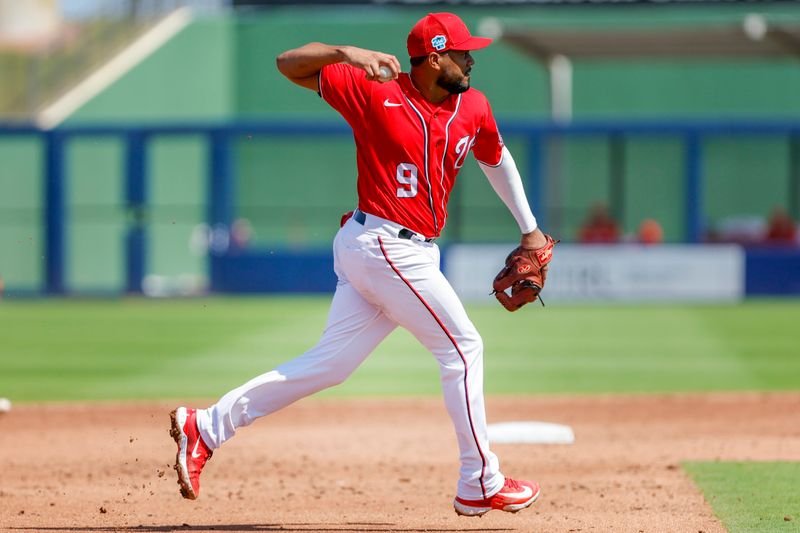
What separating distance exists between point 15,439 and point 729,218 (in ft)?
69.8

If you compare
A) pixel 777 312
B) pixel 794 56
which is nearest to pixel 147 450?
pixel 777 312

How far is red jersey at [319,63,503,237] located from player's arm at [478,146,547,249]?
29 cm

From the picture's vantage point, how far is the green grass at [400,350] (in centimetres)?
1005

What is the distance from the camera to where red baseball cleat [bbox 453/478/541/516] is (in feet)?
15.7

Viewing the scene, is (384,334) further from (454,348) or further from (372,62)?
(372,62)

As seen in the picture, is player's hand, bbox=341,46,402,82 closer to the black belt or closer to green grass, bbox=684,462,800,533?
the black belt

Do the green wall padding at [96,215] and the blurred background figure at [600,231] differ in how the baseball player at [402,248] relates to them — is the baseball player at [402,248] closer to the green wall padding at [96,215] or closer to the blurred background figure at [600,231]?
the blurred background figure at [600,231]

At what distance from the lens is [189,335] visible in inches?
542

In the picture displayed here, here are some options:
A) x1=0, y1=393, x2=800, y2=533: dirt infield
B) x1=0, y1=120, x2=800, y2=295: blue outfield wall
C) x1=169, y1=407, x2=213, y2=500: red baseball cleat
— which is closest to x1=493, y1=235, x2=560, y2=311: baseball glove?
x1=0, y1=393, x2=800, y2=533: dirt infield

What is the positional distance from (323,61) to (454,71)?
47 centimetres

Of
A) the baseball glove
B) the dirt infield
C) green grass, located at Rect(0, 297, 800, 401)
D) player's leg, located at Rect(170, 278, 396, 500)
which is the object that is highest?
the baseball glove

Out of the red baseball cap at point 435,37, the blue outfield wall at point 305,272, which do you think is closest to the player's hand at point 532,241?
the red baseball cap at point 435,37

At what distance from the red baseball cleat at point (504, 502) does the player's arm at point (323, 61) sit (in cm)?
156

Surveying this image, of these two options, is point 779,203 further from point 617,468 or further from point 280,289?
point 617,468
